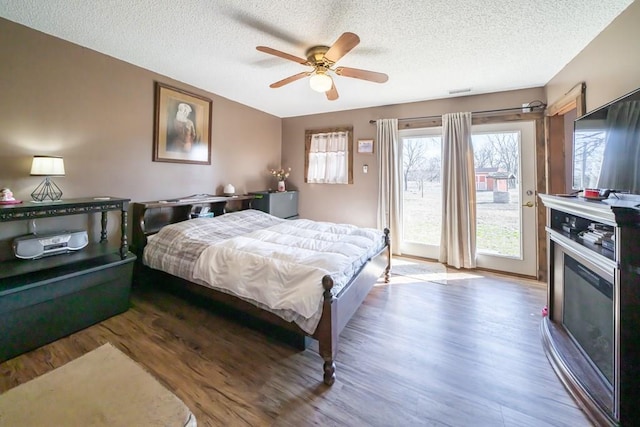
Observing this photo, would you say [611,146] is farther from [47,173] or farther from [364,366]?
[47,173]

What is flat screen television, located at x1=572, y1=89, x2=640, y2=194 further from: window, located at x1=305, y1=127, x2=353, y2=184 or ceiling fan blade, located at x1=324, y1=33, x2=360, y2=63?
window, located at x1=305, y1=127, x2=353, y2=184

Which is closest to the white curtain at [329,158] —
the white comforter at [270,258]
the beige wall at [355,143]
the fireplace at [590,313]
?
the beige wall at [355,143]

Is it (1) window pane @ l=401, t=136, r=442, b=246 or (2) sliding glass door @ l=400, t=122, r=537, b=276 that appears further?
(1) window pane @ l=401, t=136, r=442, b=246

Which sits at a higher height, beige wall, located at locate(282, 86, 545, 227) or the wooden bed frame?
beige wall, located at locate(282, 86, 545, 227)

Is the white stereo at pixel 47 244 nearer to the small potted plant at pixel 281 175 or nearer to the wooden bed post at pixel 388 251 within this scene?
the small potted plant at pixel 281 175

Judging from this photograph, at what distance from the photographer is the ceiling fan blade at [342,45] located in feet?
6.05

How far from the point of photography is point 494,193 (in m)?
3.67

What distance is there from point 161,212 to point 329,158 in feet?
9.39

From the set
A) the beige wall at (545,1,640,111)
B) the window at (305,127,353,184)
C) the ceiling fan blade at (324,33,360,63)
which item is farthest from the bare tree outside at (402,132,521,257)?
the ceiling fan blade at (324,33,360,63)

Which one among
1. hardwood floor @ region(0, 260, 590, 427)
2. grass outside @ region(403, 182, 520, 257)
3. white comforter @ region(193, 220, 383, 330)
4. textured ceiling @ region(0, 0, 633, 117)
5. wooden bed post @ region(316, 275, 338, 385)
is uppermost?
textured ceiling @ region(0, 0, 633, 117)

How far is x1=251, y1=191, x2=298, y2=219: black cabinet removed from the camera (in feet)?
14.3

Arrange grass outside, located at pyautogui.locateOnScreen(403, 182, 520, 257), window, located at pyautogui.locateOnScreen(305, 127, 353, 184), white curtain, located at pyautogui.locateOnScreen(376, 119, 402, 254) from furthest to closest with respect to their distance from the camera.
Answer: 1. window, located at pyautogui.locateOnScreen(305, 127, 353, 184)
2. white curtain, located at pyautogui.locateOnScreen(376, 119, 402, 254)
3. grass outside, located at pyautogui.locateOnScreen(403, 182, 520, 257)

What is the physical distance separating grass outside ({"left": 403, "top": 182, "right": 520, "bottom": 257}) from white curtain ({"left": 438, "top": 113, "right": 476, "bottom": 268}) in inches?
7.6

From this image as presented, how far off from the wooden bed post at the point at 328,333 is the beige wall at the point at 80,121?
2.71m
